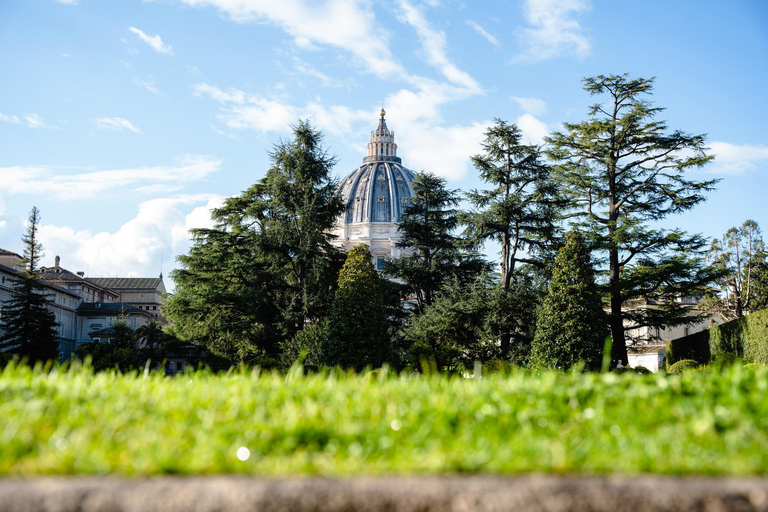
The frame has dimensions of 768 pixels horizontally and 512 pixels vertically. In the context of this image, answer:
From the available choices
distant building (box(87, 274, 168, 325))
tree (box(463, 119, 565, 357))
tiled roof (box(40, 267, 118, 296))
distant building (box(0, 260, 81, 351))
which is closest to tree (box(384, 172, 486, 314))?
tree (box(463, 119, 565, 357))

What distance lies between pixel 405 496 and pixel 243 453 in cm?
79

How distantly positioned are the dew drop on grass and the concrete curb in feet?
1.28

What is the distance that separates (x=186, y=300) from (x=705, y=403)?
2866cm

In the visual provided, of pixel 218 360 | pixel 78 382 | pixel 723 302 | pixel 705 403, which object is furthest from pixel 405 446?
pixel 723 302

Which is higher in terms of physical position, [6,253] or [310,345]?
[6,253]

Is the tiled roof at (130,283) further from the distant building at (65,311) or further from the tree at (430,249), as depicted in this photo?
the tree at (430,249)

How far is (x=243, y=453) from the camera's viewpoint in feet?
9.03

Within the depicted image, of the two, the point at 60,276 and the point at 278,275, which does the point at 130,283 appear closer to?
the point at 60,276

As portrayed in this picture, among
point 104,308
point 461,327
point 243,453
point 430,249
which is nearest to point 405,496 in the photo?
point 243,453

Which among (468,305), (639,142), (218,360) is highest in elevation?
(639,142)

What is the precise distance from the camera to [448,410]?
337cm

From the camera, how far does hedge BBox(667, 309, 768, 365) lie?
1912 centimetres

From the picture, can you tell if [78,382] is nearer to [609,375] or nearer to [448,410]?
[448,410]

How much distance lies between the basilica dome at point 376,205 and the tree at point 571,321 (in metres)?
81.6
